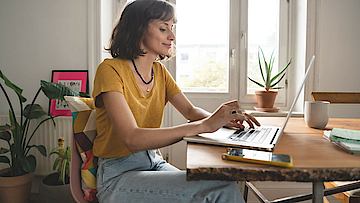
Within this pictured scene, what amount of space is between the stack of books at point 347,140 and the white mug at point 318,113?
213mm

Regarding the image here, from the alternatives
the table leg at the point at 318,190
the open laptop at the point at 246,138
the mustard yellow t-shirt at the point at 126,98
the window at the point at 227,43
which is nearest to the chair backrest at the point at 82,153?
the mustard yellow t-shirt at the point at 126,98

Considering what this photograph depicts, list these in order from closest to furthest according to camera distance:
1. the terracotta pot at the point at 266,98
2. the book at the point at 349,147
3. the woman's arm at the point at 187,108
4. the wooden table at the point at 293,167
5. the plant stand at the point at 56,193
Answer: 1. the wooden table at the point at 293,167
2. the book at the point at 349,147
3. the woman's arm at the point at 187,108
4. the plant stand at the point at 56,193
5. the terracotta pot at the point at 266,98

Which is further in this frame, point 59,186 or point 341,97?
point 59,186

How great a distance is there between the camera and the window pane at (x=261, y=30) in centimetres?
219

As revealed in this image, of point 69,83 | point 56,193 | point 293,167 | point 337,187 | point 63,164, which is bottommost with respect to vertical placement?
point 56,193

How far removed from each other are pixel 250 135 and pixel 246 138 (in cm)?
6

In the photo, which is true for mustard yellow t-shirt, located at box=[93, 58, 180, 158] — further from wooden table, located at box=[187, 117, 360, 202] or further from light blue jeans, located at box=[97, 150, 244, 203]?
wooden table, located at box=[187, 117, 360, 202]

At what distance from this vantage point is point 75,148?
1001 millimetres

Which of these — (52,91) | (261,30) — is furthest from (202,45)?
(52,91)

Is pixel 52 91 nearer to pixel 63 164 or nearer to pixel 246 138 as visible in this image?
pixel 63 164

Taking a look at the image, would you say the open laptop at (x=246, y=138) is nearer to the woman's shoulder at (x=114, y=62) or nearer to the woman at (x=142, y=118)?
the woman at (x=142, y=118)

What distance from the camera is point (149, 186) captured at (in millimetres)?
763

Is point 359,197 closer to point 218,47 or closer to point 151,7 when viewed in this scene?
point 151,7

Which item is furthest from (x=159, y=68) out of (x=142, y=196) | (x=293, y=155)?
(x=293, y=155)
